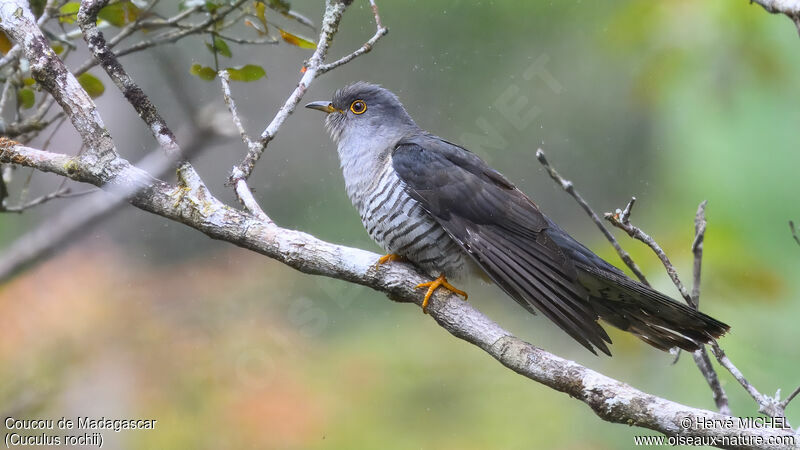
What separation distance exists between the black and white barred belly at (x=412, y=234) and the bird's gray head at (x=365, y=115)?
0.40 m

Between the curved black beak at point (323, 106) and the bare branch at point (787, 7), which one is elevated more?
the bare branch at point (787, 7)

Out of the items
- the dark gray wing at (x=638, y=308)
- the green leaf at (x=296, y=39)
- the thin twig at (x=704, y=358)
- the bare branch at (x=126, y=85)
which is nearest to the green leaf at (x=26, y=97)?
the bare branch at (x=126, y=85)

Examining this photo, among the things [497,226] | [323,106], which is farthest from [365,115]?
[497,226]

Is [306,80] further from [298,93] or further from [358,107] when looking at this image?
[358,107]

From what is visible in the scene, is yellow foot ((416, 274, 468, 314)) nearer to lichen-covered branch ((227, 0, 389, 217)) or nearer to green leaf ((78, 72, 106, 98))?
lichen-covered branch ((227, 0, 389, 217))

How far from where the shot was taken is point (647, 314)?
88.5 inches

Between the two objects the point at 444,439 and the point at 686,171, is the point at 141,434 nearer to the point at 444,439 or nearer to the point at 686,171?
the point at 444,439

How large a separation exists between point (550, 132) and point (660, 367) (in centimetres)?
234

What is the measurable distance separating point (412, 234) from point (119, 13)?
1.32 metres

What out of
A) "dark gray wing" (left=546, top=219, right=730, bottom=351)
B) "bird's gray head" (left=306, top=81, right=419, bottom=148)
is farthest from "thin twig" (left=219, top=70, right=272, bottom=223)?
"dark gray wing" (left=546, top=219, right=730, bottom=351)

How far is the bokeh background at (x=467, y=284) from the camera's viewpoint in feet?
12.3

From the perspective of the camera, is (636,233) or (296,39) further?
(296,39)

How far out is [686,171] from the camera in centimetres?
428

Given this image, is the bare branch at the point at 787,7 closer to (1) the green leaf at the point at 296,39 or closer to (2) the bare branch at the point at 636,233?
(2) the bare branch at the point at 636,233
